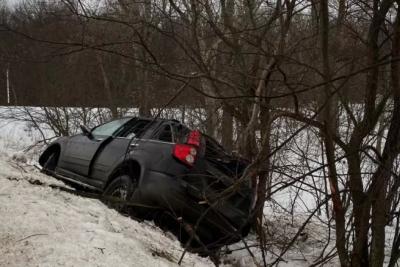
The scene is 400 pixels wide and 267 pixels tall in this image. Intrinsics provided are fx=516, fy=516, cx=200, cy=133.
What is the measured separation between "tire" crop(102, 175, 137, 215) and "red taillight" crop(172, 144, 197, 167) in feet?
2.28

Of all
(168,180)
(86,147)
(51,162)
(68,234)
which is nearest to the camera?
(68,234)

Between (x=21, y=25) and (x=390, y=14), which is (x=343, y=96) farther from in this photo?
(x=21, y=25)

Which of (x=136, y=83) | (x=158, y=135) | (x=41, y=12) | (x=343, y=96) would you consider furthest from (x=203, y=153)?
(x=136, y=83)

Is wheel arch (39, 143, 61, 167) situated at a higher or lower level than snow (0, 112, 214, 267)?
higher

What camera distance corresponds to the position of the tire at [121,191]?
618cm

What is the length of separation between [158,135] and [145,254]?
2.48 m

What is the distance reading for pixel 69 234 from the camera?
4.09 metres

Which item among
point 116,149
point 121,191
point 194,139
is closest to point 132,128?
point 116,149

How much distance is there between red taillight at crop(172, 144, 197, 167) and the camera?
237 inches

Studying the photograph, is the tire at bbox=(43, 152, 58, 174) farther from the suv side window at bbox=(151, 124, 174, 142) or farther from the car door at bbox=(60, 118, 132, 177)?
the suv side window at bbox=(151, 124, 174, 142)

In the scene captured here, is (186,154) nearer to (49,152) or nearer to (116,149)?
(116,149)

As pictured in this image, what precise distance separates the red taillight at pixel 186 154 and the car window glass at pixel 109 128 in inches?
76.3

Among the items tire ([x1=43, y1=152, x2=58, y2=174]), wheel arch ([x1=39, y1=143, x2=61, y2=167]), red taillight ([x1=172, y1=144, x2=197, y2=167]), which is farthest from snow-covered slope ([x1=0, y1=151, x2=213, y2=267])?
wheel arch ([x1=39, y1=143, x2=61, y2=167])

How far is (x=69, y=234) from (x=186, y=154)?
2.21 metres
